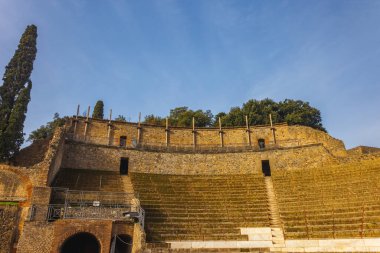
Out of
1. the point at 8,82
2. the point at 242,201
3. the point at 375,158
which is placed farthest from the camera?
the point at 8,82

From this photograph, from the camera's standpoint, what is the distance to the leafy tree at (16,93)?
1980cm

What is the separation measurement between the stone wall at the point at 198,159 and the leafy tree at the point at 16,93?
4.01 m

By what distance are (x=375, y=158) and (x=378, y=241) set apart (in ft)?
34.4

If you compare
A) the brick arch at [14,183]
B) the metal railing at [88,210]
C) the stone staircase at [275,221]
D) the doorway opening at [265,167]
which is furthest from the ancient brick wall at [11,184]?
the doorway opening at [265,167]

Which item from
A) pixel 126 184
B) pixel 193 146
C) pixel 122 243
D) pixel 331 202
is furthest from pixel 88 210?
pixel 193 146

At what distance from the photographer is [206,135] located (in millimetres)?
27875

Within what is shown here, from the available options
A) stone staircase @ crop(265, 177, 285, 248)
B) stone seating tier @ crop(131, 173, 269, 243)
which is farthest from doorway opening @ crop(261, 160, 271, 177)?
stone staircase @ crop(265, 177, 285, 248)

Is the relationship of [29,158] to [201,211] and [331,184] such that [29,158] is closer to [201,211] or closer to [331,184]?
[201,211]

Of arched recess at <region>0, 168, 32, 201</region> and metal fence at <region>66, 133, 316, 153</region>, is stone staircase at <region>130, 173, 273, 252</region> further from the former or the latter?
arched recess at <region>0, 168, 32, 201</region>

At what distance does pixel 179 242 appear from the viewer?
43.7 ft

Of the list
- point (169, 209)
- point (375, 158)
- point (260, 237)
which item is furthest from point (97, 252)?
point (375, 158)

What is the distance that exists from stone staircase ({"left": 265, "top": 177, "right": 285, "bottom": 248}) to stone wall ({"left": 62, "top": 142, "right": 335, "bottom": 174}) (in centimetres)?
493

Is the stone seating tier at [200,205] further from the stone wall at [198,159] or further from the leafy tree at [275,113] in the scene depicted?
the leafy tree at [275,113]

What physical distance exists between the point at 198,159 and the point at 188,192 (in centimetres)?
600
